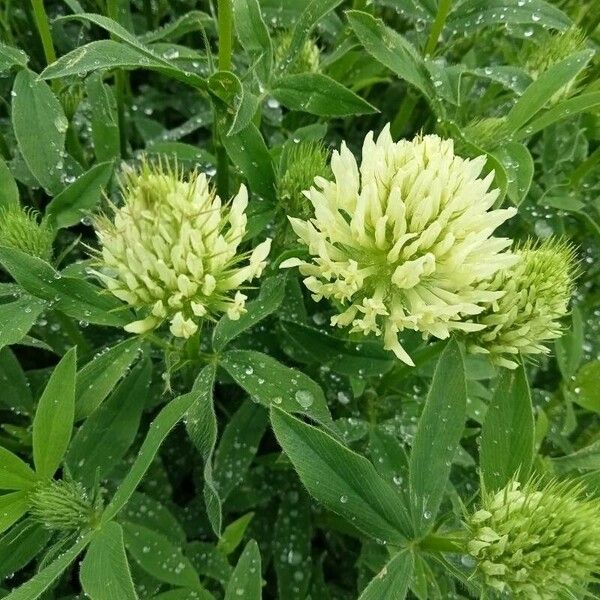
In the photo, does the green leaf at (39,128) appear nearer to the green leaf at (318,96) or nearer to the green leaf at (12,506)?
the green leaf at (318,96)

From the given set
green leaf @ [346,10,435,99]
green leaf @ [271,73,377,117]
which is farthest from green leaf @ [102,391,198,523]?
green leaf @ [346,10,435,99]

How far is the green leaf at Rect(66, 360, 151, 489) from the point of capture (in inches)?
49.1

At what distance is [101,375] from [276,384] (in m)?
0.28

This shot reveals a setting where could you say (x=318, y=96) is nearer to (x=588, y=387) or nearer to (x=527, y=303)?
(x=527, y=303)

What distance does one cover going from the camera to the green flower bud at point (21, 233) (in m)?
1.21

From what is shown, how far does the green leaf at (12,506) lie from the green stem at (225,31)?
2.49 ft

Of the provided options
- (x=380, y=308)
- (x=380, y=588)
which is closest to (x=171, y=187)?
(x=380, y=308)

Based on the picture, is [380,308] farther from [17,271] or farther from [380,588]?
[17,271]

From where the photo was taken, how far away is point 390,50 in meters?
1.35

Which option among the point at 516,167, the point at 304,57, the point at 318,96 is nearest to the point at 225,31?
the point at 318,96

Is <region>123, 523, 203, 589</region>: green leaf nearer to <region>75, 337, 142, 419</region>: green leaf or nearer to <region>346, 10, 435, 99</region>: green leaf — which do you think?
<region>75, 337, 142, 419</region>: green leaf

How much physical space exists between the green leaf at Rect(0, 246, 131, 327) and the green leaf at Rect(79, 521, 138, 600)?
32cm

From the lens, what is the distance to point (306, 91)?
1.34 m

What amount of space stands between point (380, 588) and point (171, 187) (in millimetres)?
594
